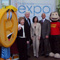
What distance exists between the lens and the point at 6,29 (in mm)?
3809

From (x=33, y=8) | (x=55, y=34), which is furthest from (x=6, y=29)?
(x=33, y=8)

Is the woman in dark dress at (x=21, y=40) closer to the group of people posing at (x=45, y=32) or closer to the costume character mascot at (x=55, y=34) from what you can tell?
the group of people posing at (x=45, y=32)

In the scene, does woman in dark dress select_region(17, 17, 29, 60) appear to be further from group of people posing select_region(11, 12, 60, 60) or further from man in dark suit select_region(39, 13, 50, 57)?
man in dark suit select_region(39, 13, 50, 57)

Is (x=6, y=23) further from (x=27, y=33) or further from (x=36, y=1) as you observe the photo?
(x=36, y=1)

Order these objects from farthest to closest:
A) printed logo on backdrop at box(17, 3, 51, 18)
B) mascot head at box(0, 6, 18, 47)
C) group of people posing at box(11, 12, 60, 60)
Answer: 1. printed logo on backdrop at box(17, 3, 51, 18)
2. group of people posing at box(11, 12, 60, 60)
3. mascot head at box(0, 6, 18, 47)

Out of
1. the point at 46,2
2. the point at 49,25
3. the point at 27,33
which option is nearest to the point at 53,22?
the point at 49,25

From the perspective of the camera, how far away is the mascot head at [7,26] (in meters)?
3.66

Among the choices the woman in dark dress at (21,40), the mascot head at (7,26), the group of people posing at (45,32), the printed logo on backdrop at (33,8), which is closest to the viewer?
the mascot head at (7,26)

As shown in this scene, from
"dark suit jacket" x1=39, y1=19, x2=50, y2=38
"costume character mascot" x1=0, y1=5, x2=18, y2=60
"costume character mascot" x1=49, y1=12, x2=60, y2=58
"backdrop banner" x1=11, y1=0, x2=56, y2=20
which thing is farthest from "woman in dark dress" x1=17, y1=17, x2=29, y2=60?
"backdrop banner" x1=11, y1=0, x2=56, y2=20

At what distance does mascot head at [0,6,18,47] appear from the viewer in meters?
3.66

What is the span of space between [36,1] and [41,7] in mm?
353

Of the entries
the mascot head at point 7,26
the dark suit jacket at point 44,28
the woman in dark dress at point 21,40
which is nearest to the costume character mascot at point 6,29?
the mascot head at point 7,26

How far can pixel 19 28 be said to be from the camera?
4398mm

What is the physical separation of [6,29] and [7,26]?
3.9 inches
